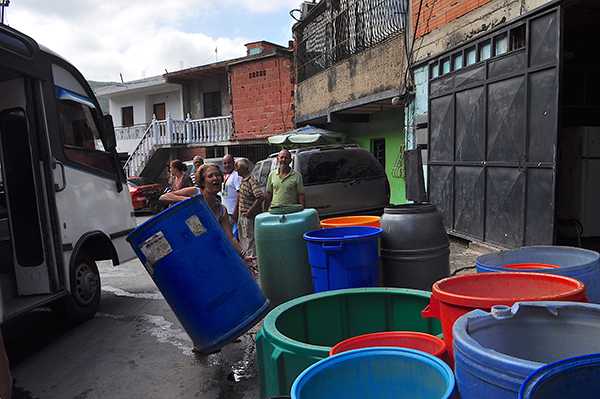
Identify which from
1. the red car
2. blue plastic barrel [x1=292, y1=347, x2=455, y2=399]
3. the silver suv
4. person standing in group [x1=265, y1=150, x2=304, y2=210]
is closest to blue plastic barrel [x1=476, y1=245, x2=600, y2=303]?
blue plastic barrel [x1=292, y1=347, x2=455, y2=399]

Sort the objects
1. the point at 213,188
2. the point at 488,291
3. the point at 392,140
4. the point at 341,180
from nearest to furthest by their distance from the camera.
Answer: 1. the point at 488,291
2. the point at 213,188
3. the point at 341,180
4. the point at 392,140

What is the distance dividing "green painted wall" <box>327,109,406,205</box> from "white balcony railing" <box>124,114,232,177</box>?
8804 mm

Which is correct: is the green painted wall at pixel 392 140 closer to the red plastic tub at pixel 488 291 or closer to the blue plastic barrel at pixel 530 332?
the red plastic tub at pixel 488 291

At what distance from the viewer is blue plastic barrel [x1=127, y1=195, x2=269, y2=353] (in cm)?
282

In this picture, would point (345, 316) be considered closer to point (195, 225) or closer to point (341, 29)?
point (195, 225)

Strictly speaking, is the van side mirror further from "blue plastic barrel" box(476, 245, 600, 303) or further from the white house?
the white house

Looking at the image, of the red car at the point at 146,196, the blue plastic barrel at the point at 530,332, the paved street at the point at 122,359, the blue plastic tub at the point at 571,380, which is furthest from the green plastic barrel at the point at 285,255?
the red car at the point at 146,196

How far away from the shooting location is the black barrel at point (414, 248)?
10.7 feet

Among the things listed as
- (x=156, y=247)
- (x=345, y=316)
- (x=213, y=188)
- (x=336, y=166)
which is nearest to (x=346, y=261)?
(x=345, y=316)

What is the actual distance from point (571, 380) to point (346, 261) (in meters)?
1.97

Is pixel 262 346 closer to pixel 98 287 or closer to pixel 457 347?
pixel 457 347

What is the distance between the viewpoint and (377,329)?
9.29 feet

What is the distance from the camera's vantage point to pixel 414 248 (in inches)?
129

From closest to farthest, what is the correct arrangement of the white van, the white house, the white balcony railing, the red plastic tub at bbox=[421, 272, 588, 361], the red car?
the red plastic tub at bbox=[421, 272, 588, 361]
the white van
the red car
the white balcony railing
the white house
